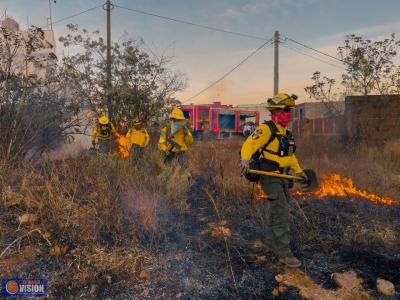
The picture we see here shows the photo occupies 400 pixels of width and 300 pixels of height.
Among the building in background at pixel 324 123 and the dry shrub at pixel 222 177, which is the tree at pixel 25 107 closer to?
the dry shrub at pixel 222 177

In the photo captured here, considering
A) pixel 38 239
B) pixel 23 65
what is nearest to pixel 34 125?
pixel 23 65

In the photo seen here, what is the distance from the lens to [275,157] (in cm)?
351

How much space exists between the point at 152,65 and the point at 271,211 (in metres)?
9.00

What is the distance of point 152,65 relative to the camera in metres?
11.4

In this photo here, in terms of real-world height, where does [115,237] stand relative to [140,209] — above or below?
below

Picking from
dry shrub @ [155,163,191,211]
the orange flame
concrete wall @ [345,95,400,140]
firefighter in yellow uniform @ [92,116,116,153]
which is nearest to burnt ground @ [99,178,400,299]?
dry shrub @ [155,163,191,211]

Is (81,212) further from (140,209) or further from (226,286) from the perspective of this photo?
(226,286)

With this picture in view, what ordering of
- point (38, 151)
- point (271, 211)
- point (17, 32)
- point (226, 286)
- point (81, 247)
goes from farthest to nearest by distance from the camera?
point (17, 32)
point (38, 151)
point (271, 211)
point (81, 247)
point (226, 286)

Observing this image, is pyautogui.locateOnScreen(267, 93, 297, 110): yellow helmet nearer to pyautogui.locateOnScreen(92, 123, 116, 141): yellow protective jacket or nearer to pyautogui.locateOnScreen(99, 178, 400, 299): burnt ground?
pyautogui.locateOnScreen(99, 178, 400, 299): burnt ground

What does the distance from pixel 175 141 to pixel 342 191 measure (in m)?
3.20

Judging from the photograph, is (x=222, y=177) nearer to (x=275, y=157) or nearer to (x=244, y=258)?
(x=275, y=157)
